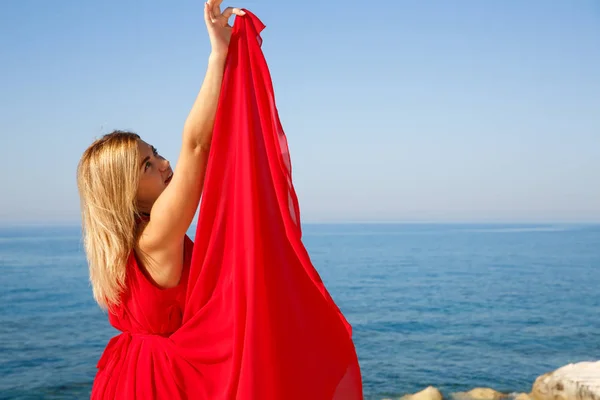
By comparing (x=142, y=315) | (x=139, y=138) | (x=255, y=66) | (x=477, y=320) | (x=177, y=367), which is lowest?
Result: (x=477, y=320)

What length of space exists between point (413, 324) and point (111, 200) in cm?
2603

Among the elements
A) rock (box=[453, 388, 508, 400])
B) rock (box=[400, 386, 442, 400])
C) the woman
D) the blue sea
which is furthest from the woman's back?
rock (box=[453, 388, 508, 400])

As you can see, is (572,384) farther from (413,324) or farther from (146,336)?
(413,324)

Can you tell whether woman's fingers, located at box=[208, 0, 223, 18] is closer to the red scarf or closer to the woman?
the woman

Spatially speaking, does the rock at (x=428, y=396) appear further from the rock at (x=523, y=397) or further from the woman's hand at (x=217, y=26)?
the woman's hand at (x=217, y=26)

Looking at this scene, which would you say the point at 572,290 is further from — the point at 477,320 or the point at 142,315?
the point at 142,315

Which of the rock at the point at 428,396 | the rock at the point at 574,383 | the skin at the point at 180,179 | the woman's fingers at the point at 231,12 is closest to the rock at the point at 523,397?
the rock at the point at 428,396

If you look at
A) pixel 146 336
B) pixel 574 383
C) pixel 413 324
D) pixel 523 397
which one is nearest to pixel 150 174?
pixel 146 336

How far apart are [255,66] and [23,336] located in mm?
24311

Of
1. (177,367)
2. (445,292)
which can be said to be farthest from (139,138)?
(445,292)

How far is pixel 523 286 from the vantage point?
39.0 meters

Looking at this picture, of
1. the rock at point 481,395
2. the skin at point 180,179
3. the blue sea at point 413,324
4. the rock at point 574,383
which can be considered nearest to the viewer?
the skin at point 180,179

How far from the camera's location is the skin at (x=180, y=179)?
217 centimetres

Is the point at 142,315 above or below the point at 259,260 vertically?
below
